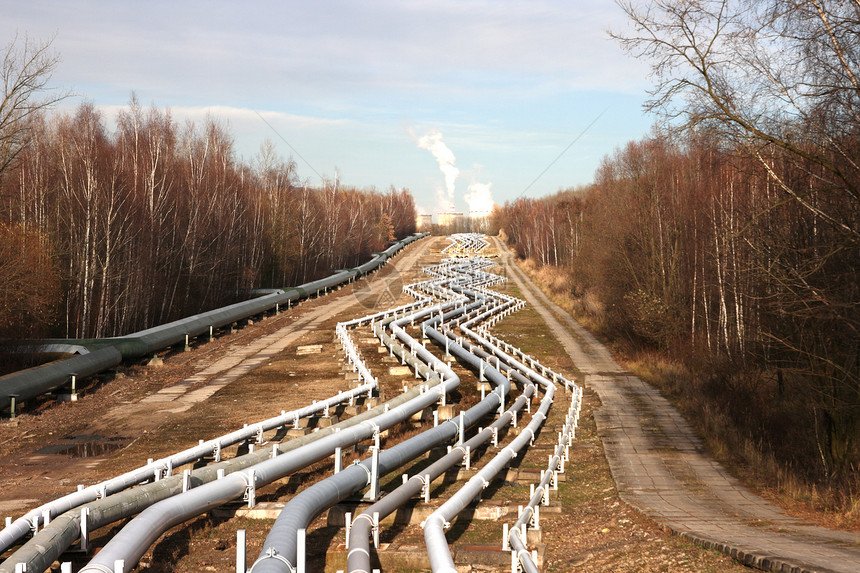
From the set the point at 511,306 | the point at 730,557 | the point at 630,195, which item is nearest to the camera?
the point at 730,557

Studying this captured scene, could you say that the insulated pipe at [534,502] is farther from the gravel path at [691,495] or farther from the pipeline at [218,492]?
the pipeline at [218,492]

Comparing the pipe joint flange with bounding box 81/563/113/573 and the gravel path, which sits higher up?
the pipe joint flange with bounding box 81/563/113/573

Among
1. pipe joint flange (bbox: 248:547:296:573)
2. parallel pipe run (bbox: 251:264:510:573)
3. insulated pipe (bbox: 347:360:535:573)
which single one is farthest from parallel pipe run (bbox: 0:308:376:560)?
insulated pipe (bbox: 347:360:535:573)

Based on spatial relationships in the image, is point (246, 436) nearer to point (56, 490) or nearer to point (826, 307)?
point (56, 490)

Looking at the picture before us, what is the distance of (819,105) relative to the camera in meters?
11.6

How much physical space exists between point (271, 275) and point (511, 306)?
75.9ft

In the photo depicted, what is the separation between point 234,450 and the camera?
53.2 feet

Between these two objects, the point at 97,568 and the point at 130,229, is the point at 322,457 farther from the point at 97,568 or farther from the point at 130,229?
the point at 130,229

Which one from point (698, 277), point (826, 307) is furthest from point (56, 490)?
point (698, 277)

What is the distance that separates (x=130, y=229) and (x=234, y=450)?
24294 millimetres

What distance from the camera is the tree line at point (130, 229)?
28.8 m

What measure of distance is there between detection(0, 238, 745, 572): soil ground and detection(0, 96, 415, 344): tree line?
16.3 feet

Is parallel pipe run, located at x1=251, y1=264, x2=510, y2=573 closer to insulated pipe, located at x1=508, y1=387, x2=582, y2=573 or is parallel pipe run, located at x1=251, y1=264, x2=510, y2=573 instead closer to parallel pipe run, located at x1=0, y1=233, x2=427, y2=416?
insulated pipe, located at x1=508, y1=387, x2=582, y2=573

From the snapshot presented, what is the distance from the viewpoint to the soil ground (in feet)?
33.5
